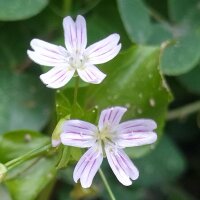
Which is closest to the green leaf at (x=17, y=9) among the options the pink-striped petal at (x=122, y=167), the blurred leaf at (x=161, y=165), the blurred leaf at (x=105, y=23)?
the blurred leaf at (x=105, y=23)

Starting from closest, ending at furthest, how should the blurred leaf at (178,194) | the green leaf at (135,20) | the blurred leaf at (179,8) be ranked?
the green leaf at (135,20) → the blurred leaf at (179,8) → the blurred leaf at (178,194)

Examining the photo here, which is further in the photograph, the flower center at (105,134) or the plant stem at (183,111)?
the plant stem at (183,111)

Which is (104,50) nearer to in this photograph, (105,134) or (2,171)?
(105,134)

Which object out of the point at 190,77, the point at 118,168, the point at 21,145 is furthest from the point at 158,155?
the point at 118,168

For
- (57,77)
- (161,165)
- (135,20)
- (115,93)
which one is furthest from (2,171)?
(161,165)

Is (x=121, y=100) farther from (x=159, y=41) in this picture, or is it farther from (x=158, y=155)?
(x=158, y=155)

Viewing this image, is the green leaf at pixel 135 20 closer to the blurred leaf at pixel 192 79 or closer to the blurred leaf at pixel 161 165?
the blurred leaf at pixel 192 79

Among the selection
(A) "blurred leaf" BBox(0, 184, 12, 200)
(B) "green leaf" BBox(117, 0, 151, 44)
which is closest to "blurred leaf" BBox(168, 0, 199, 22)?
(B) "green leaf" BBox(117, 0, 151, 44)
